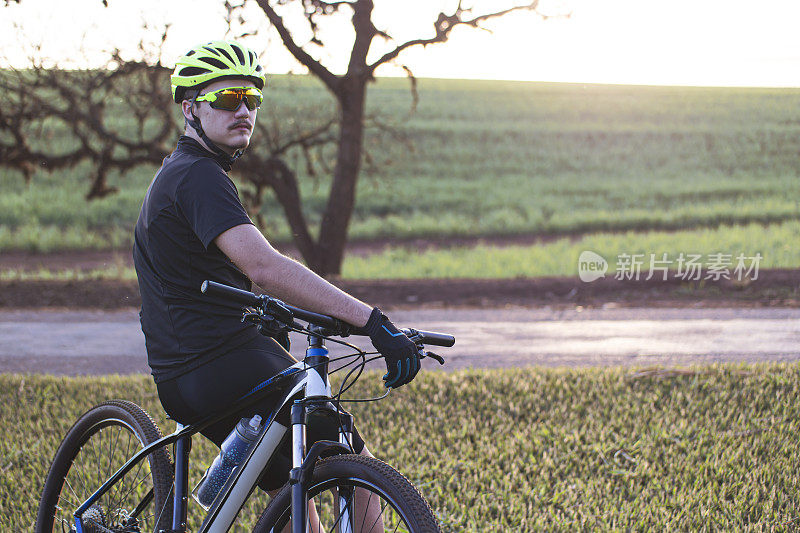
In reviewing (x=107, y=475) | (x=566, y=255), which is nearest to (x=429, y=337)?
(x=107, y=475)

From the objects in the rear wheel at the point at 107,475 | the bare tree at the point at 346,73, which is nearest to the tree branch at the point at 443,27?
the bare tree at the point at 346,73

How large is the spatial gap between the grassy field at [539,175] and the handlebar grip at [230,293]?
12960 millimetres

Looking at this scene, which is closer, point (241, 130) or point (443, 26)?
point (241, 130)

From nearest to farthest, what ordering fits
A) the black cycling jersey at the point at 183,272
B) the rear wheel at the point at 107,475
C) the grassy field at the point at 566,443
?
the black cycling jersey at the point at 183,272 < the rear wheel at the point at 107,475 < the grassy field at the point at 566,443

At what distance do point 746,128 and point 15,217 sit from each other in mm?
33353

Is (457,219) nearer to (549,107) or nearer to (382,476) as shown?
(382,476)

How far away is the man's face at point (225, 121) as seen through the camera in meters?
2.74

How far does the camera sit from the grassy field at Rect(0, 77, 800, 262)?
2498cm

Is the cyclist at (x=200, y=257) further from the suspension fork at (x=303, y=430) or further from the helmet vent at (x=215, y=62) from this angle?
the suspension fork at (x=303, y=430)

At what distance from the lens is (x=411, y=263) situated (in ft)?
59.1

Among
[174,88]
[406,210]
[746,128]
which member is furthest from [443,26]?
[746,128]

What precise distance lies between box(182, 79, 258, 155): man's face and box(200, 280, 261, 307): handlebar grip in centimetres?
54

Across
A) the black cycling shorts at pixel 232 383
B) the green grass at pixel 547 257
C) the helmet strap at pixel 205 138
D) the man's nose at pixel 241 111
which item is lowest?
the green grass at pixel 547 257

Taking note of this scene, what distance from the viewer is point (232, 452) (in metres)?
2.83
